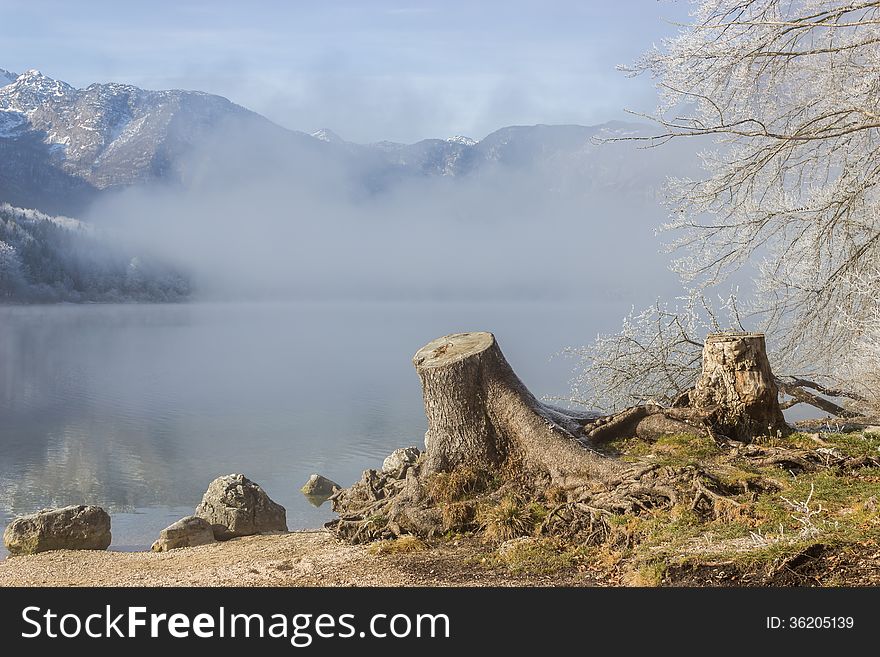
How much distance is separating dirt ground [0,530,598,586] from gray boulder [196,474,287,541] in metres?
1.68

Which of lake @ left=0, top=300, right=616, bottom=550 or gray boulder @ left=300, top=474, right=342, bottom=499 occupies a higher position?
lake @ left=0, top=300, right=616, bottom=550

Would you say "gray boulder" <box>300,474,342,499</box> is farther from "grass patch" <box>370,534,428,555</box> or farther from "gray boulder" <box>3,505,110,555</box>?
"grass patch" <box>370,534,428,555</box>

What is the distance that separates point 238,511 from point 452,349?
5.32m

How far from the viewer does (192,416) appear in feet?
106

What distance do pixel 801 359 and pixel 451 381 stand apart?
8.03 meters

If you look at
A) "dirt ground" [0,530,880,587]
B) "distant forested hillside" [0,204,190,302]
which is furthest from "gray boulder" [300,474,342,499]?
"distant forested hillside" [0,204,190,302]

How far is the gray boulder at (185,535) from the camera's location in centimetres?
1128

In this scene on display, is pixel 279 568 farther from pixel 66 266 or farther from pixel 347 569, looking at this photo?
pixel 66 266

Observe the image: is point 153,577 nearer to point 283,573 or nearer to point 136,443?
point 283,573

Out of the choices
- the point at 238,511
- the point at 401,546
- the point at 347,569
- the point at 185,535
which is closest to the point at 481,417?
the point at 401,546

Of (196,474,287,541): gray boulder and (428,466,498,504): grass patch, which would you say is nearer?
(428,466,498,504): grass patch

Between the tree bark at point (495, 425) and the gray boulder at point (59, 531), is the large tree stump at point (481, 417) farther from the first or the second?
the gray boulder at point (59, 531)

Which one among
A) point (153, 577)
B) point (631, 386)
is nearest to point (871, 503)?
point (153, 577)

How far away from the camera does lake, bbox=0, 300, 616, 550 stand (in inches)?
764
